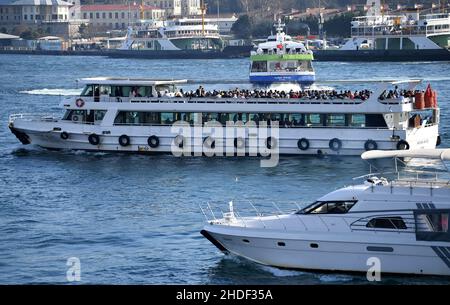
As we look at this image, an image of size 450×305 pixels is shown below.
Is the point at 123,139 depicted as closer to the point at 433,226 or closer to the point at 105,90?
the point at 105,90

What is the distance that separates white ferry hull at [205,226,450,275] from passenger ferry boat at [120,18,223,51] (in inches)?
5350

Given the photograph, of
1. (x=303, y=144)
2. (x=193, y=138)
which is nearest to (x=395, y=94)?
(x=303, y=144)

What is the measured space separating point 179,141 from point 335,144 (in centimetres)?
612

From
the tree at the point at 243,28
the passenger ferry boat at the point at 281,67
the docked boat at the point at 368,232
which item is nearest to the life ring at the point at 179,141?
the passenger ferry boat at the point at 281,67

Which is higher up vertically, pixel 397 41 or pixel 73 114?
pixel 73 114

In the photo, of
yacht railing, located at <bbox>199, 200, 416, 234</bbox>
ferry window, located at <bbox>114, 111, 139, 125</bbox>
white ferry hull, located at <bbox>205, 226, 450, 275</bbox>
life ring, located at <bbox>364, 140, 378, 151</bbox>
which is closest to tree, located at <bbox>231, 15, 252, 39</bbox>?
ferry window, located at <bbox>114, 111, 139, 125</bbox>

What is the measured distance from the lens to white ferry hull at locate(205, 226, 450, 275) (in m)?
24.5

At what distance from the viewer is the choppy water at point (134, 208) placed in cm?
2621

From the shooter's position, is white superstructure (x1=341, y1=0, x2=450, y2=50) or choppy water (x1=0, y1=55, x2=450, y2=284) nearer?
choppy water (x1=0, y1=55, x2=450, y2=284)

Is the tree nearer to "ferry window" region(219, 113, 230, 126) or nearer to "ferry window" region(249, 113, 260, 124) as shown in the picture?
"ferry window" region(219, 113, 230, 126)

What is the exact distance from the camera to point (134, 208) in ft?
112

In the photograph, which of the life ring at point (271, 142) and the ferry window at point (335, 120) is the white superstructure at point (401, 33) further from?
the life ring at point (271, 142)
